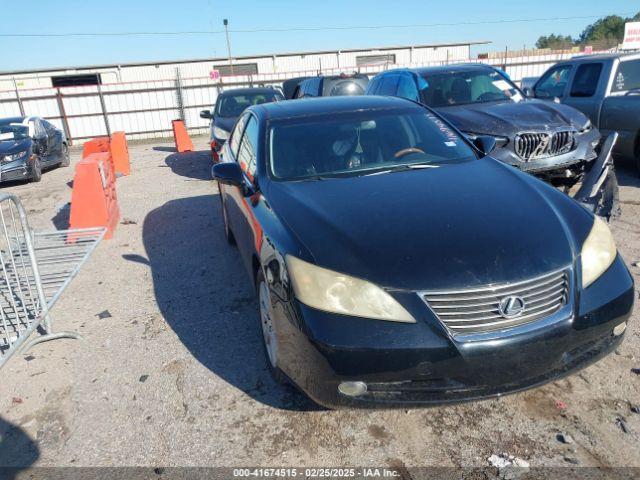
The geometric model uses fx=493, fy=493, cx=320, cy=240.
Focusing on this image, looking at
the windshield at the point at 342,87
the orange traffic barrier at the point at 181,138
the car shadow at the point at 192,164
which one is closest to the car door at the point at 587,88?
the windshield at the point at 342,87

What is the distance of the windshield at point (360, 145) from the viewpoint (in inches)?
140

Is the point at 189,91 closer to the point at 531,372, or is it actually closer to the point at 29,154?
the point at 29,154

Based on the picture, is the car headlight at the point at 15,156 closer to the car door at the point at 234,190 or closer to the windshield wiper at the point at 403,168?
the car door at the point at 234,190

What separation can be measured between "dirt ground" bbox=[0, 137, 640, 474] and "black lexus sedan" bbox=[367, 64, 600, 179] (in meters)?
1.88

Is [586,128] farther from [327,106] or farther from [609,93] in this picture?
[327,106]

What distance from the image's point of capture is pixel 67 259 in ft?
16.6

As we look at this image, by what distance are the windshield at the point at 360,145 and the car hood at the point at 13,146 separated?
9638 millimetres

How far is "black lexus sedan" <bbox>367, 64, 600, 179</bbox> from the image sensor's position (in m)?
6.07

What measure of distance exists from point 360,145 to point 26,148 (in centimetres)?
1022

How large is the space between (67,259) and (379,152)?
3.43 meters

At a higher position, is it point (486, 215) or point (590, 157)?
point (486, 215)

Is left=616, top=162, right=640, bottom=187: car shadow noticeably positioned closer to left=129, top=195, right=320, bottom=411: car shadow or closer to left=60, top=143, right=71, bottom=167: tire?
left=129, top=195, right=320, bottom=411: car shadow

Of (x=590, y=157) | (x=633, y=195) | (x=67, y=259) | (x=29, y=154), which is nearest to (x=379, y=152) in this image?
(x=67, y=259)

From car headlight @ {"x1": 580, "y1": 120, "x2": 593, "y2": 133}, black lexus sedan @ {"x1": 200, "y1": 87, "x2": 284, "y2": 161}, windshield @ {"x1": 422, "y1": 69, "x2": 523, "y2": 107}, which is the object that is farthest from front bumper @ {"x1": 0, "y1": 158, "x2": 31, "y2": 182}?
car headlight @ {"x1": 580, "y1": 120, "x2": 593, "y2": 133}
